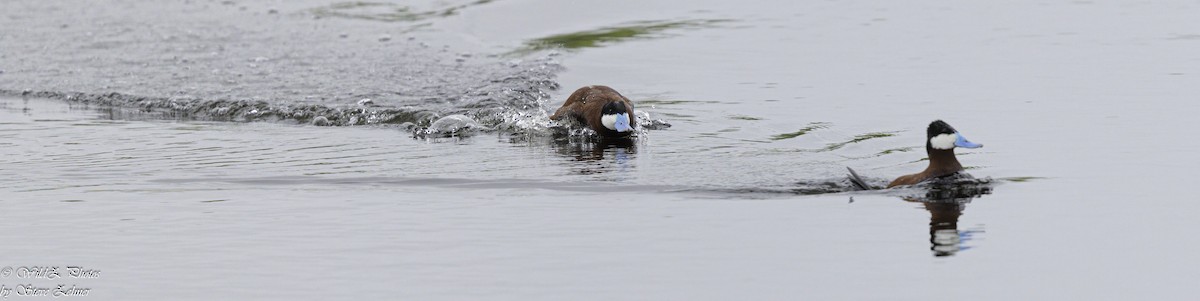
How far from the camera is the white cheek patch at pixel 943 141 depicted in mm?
10180

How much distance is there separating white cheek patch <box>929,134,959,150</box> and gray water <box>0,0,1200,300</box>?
19.0 inches

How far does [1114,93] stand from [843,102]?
257 centimetres

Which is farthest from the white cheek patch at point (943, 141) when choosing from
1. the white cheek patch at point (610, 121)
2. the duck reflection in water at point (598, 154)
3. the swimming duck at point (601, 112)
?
the white cheek patch at point (610, 121)

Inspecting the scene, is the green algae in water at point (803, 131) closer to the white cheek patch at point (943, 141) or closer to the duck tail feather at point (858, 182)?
the duck tail feather at point (858, 182)

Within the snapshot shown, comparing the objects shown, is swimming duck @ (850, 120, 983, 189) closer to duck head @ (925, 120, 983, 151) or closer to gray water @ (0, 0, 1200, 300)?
duck head @ (925, 120, 983, 151)

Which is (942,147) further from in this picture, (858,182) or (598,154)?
(598,154)

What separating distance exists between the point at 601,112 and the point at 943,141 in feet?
15.1

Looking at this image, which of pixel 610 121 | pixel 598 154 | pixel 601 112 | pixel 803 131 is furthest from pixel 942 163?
pixel 601 112

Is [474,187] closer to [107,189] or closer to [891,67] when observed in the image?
[107,189]

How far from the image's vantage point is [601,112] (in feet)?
46.7

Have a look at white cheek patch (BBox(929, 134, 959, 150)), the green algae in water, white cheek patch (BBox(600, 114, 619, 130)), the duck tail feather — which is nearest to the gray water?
the green algae in water

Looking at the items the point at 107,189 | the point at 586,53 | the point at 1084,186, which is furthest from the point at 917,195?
the point at 586,53

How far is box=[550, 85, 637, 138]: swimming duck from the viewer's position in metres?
13.9

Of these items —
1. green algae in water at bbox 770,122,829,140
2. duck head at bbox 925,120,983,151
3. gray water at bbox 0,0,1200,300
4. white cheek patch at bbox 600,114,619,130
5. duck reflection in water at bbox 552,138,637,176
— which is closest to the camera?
gray water at bbox 0,0,1200,300
